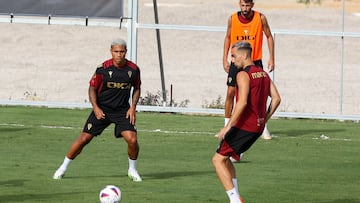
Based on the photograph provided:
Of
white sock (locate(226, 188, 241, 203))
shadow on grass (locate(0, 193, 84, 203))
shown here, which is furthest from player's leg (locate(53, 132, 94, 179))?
white sock (locate(226, 188, 241, 203))

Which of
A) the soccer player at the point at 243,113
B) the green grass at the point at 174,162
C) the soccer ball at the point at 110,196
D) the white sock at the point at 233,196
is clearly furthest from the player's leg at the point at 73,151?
the white sock at the point at 233,196

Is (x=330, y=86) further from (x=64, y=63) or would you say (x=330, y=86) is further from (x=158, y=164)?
(x=158, y=164)

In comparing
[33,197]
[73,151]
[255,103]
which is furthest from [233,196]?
[73,151]

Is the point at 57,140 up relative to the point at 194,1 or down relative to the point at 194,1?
down

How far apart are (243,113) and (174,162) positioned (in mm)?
4446

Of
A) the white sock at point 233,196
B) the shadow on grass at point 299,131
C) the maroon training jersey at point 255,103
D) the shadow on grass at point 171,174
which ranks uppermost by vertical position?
the maroon training jersey at point 255,103

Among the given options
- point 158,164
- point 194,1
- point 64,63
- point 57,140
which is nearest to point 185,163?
point 158,164

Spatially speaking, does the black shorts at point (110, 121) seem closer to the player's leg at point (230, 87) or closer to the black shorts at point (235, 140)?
the player's leg at point (230, 87)

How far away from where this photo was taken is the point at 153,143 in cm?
1977

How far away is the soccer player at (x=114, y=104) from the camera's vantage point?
50.8ft

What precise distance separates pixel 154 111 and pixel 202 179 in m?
9.16

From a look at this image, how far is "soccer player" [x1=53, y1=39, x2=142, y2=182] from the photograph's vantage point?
610 inches

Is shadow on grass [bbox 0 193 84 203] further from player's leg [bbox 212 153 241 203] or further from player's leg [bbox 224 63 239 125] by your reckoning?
player's leg [bbox 224 63 239 125]

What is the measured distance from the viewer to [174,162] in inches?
689
